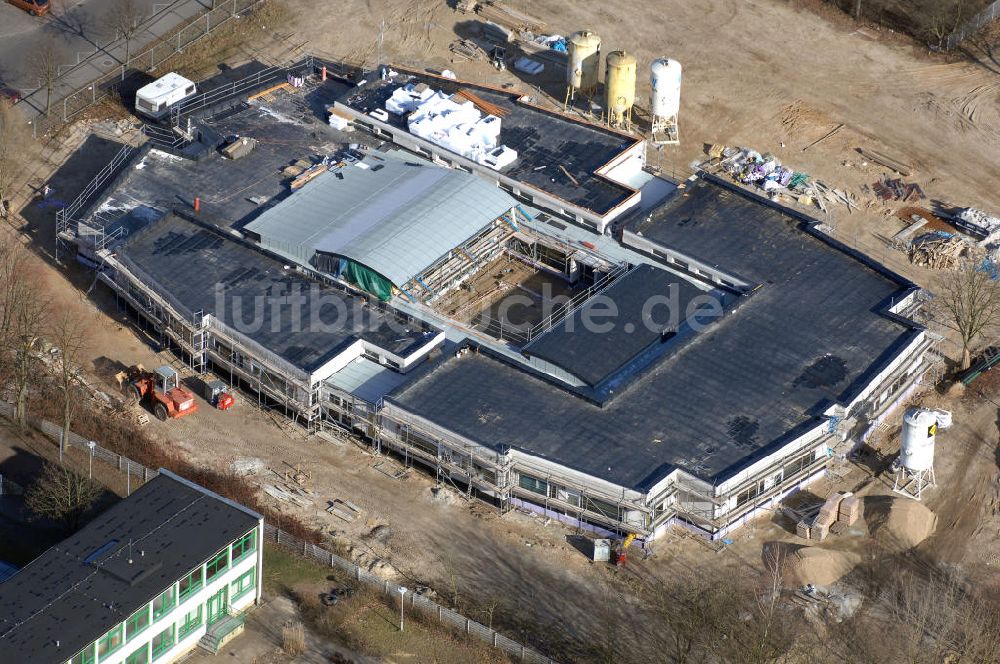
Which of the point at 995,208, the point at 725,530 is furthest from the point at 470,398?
the point at 995,208

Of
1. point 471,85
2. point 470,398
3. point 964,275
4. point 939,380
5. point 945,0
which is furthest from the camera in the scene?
point 945,0

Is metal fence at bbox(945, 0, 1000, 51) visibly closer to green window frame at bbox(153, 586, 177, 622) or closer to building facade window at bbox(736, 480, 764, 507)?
building facade window at bbox(736, 480, 764, 507)

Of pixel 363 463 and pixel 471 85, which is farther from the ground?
pixel 471 85

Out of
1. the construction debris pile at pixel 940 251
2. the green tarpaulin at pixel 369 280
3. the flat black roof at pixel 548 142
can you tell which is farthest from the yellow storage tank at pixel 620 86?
the green tarpaulin at pixel 369 280

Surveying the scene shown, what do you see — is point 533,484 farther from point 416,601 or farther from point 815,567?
point 815,567

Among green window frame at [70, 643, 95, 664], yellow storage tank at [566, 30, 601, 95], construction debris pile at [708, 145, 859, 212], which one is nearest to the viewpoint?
green window frame at [70, 643, 95, 664]

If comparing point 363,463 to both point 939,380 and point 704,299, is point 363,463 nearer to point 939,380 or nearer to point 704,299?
point 704,299

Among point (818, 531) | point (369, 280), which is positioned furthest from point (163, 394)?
point (818, 531)

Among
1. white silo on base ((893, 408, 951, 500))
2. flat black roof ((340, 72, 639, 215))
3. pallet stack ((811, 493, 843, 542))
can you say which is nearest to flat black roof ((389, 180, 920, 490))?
white silo on base ((893, 408, 951, 500))
